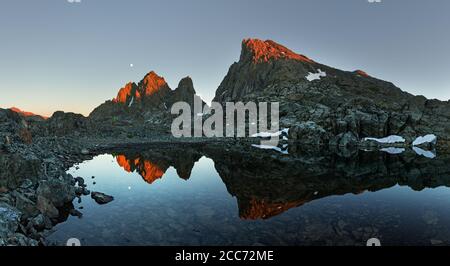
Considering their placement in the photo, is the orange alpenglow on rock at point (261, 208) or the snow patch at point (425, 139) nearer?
the orange alpenglow on rock at point (261, 208)

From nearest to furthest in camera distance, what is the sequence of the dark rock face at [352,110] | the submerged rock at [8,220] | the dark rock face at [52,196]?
the submerged rock at [8,220] → the dark rock face at [52,196] → the dark rock face at [352,110]

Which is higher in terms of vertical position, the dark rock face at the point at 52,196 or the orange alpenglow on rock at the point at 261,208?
the dark rock face at the point at 52,196

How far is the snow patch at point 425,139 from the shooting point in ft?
300

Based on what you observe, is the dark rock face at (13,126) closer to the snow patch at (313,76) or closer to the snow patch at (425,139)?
the snow patch at (425,139)

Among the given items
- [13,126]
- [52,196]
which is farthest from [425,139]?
[13,126]

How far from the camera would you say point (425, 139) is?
93.8 meters

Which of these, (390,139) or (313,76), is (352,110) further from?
(313,76)

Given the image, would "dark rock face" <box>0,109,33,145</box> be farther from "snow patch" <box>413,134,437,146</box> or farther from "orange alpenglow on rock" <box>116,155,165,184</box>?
"snow patch" <box>413,134,437,146</box>

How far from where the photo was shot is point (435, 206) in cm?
2378

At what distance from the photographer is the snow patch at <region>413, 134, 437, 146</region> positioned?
91531 millimetres

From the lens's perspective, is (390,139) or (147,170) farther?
(390,139)

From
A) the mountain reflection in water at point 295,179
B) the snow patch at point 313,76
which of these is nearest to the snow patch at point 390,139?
the mountain reflection in water at point 295,179

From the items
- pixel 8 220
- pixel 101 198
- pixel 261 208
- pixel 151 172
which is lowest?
pixel 261 208
